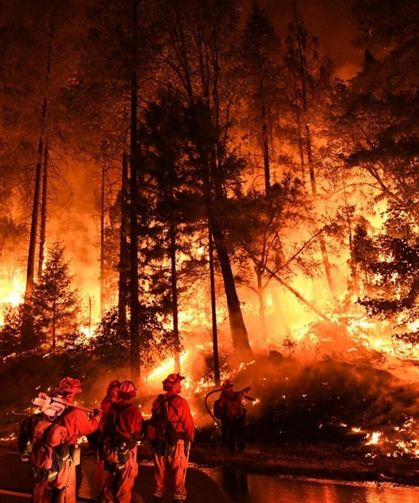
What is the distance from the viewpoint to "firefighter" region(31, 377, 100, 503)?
5.68m

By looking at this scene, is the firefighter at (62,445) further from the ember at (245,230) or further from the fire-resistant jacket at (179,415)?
the ember at (245,230)

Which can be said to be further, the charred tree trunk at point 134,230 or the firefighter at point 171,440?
the charred tree trunk at point 134,230

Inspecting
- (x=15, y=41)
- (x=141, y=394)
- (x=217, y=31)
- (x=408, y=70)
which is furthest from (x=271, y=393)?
(x=15, y=41)

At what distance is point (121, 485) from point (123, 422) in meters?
0.81

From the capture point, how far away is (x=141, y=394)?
1628cm

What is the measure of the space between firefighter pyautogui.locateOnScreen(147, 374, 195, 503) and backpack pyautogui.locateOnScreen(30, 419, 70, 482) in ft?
5.10

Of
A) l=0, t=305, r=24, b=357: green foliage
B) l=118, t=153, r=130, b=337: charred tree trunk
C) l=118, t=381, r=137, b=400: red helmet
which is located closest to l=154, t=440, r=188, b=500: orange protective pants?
l=118, t=381, r=137, b=400: red helmet

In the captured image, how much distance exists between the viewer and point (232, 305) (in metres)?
17.6

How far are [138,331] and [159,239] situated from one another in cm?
339

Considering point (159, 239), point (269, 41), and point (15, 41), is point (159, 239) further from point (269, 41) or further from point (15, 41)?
point (15, 41)

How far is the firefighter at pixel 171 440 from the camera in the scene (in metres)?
6.99

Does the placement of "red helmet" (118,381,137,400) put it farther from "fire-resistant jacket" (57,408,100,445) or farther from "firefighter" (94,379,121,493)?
"fire-resistant jacket" (57,408,100,445)

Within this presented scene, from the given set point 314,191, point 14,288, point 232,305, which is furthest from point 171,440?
A: point 14,288

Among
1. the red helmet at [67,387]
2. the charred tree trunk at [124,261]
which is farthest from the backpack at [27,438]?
the charred tree trunk at [124,261]
